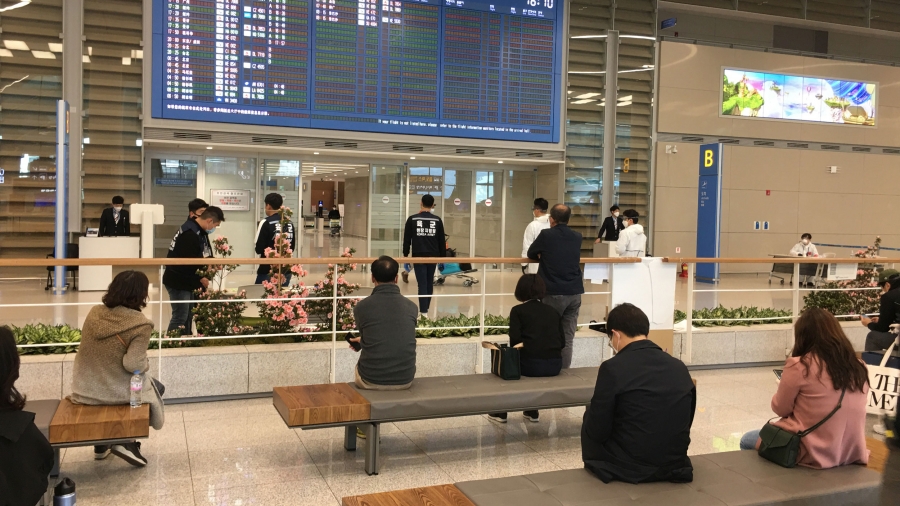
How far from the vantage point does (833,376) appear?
381 centimetres

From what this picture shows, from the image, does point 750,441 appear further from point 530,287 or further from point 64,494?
point 64,494

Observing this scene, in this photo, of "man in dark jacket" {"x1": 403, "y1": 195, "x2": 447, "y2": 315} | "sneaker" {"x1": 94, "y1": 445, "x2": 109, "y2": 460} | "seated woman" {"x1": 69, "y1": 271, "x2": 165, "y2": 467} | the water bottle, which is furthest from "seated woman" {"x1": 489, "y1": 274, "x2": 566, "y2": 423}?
"man in dark jacket" {"x1": 403, "y1": 195, "x2": 447, "y2": 315}

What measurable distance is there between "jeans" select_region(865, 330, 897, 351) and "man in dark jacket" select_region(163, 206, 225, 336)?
20.2 feet

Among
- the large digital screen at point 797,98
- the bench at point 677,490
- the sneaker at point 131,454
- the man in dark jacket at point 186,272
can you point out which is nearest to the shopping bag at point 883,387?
the bench at point 677,490

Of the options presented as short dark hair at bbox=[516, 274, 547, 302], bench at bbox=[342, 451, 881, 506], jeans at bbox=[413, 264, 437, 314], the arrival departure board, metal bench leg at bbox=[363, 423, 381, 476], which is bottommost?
metal bench leg at bbox=[363, 423, 381, 476]

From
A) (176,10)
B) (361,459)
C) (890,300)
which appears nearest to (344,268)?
(361,459)

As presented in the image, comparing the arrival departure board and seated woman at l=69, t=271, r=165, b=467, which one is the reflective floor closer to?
seated woman at l=69, t=271, r=165, b=467

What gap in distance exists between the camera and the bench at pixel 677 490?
11.1 ft

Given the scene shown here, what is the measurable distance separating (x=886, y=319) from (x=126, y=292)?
20.4ft

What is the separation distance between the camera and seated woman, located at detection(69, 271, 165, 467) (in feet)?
15.0

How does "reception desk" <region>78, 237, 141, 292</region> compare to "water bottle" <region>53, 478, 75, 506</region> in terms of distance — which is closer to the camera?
"water bottle" <region>53, 478, 75, 506</region>

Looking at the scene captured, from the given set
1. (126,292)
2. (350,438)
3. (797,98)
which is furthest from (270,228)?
(797,98)

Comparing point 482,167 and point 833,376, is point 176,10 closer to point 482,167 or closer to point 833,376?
point 482,167

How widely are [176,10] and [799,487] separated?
466 inches
